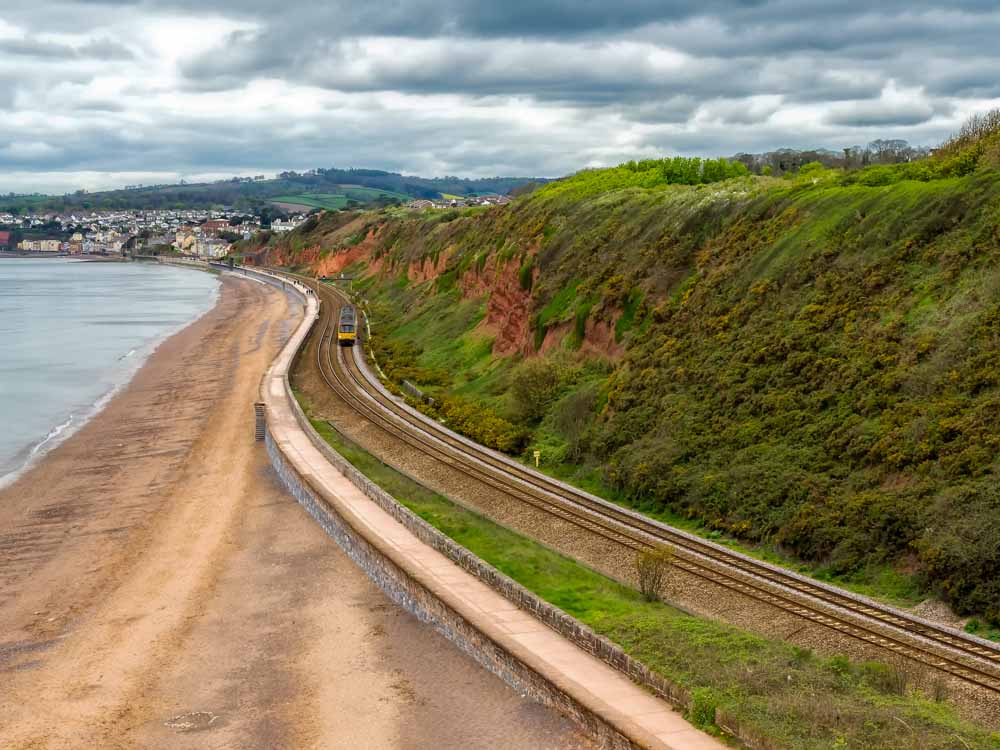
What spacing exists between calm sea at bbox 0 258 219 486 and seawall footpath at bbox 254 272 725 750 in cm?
1641

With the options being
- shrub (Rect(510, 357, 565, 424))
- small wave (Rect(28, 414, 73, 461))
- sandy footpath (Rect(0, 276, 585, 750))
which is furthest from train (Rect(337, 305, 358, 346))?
sandy footpath (Rect(0, 276, 585, 750))

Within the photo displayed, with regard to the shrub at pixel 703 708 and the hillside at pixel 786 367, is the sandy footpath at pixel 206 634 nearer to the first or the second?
the shrub at pixel 703 708

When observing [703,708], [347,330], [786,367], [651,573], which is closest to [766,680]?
[703,708]

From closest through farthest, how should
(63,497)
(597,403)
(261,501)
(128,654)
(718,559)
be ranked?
(128,654), (718,559), (261,501), (63,497), (597,403)

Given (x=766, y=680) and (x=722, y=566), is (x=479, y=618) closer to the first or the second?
(x=766, y=680)

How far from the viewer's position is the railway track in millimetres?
19078

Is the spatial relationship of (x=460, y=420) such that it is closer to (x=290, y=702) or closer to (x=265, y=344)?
(x=290, y=702)

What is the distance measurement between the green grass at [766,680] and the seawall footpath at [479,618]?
72 cm

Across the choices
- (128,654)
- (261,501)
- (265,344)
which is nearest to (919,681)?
(128,654)

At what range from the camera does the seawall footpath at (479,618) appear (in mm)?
15156

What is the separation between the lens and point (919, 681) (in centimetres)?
1747

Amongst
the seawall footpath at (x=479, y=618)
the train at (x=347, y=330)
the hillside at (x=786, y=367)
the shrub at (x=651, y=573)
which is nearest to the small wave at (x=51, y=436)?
the seawall footpath at (x=479, y=618)

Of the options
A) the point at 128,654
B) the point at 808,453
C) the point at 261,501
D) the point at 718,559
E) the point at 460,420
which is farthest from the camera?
the point at 460,420

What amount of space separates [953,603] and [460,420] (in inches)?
1040
